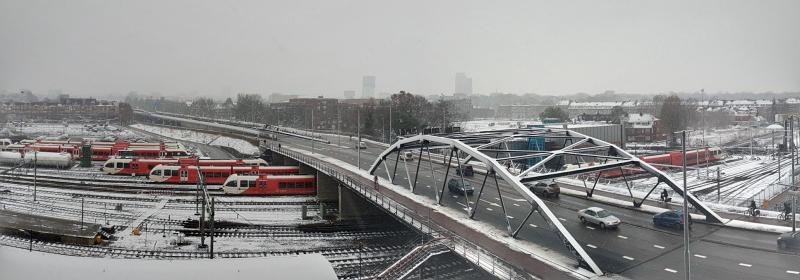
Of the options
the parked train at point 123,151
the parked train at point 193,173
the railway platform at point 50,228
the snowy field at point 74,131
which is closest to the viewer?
the railway platform at point 50,228

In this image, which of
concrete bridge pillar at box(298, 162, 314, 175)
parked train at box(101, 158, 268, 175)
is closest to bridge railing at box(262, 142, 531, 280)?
concrete bridge pillar at box(298, 162, 314, 175)

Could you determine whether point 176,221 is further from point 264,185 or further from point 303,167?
point 303,167

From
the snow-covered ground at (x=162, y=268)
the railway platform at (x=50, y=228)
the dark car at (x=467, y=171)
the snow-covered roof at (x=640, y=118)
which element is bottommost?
the railway platform at (x=50, y=228)

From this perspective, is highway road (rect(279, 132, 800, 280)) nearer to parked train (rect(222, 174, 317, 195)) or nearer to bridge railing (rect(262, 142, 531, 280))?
bridge railing (rect(262, 142, 531, 280))

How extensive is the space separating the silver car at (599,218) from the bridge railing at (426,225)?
6.48ft

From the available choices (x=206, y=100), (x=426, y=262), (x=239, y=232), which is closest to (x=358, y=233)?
(x=239, y=232)

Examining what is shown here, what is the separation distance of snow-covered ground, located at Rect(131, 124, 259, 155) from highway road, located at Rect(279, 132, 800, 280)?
10.4 metres

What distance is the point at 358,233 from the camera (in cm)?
920

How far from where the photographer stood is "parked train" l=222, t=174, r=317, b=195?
38.7 feet

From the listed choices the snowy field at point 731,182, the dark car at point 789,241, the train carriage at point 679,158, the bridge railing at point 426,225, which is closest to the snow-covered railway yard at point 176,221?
the bridge railing at point 426,225

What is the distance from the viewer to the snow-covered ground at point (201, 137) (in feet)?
49.7

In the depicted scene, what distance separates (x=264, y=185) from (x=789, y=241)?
9.90 m

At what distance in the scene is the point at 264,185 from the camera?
38.9 feet

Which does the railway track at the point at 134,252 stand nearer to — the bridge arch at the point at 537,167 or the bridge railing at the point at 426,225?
the bridge railing at the point at 426,225
